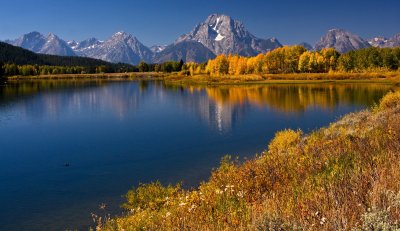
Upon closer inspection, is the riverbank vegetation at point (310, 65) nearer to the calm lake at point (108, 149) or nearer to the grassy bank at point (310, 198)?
the calm lake at point (108, 149)

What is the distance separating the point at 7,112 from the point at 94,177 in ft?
151

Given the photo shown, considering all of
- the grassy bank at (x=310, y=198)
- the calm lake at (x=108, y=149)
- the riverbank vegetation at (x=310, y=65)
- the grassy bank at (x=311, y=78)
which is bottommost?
the calm lake at (x=108, y=149)

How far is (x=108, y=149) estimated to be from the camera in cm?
3466

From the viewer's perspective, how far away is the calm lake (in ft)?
67.5

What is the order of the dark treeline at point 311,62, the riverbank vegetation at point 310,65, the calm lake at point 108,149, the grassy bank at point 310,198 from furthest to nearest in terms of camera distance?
the dark treeline at point 311,62 < the riverbank vegetation at point 310,65 < the calm lake at point 108,149 < the grassy bank at point 310,198

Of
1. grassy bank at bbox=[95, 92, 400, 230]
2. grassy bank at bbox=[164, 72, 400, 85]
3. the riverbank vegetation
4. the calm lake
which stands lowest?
the calm lake

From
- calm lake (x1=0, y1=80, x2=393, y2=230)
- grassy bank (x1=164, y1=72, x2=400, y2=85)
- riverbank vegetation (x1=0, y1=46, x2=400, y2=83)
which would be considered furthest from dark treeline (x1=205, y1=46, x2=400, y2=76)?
calm lake (x1=0, y1=80, x2=393, y2=230)

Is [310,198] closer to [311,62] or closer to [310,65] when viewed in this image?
[311,62]

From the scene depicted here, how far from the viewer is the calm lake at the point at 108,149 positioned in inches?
810

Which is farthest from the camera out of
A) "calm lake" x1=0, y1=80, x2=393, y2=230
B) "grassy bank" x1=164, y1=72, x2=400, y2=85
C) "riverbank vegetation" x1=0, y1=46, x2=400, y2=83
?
"riverbank vegetation" x1=0, y1=46, x2=400, y2=83

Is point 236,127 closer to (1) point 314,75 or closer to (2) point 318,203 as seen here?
(2) point 318,203

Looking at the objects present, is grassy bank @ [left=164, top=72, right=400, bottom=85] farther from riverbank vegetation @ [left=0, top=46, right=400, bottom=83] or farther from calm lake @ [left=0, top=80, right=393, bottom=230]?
calm lake @ [left=0, top=80, right=393, bottom=230]

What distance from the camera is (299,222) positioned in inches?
257

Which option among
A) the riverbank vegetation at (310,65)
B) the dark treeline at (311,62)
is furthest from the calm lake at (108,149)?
the dark treeline at (311,62)
